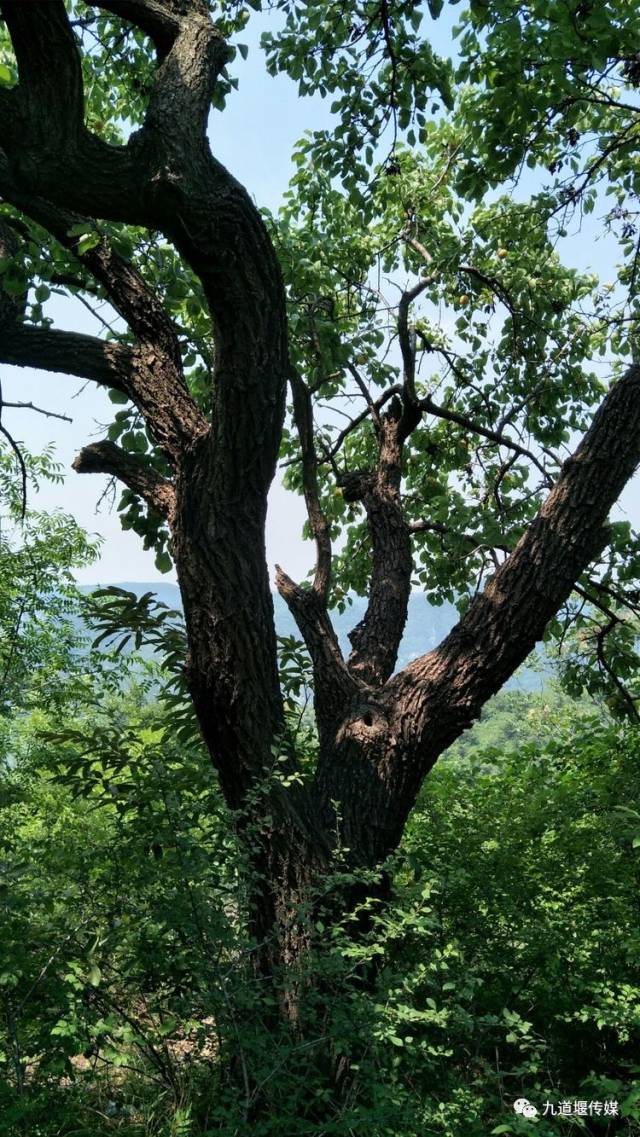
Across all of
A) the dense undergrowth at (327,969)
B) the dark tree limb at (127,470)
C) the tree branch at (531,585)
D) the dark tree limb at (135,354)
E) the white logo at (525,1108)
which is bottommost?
the white logo at (525,1108)

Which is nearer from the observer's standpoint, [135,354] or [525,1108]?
[525,1108]

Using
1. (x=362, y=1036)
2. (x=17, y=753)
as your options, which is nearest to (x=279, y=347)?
(x=362, y=1036)

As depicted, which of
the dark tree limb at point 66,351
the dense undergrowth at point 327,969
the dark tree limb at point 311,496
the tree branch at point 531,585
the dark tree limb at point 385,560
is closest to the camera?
the dense undergrowth at point 327,969

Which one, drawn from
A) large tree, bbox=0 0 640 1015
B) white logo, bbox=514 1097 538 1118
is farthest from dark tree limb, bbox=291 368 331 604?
white logo, bbox=514 1097 538 1118

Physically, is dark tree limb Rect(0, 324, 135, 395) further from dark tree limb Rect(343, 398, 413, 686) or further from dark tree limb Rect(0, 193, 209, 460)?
dark tree limb Rect(343, 398, 413, 686)

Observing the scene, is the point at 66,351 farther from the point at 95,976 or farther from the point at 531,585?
the point at 95,976

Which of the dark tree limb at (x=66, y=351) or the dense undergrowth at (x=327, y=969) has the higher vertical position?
the dark tree limb at (x=66, y=351)

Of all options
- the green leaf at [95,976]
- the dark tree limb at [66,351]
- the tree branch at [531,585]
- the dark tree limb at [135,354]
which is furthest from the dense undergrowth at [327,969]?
the dark tree limb at [66,351]

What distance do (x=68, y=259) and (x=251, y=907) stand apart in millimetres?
3472

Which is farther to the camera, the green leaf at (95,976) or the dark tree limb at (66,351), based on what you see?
the dark tree limb at (66,351)

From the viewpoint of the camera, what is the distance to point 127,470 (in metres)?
4.31

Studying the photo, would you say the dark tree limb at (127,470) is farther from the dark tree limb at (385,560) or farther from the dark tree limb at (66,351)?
the dark tree limb at (385,560)

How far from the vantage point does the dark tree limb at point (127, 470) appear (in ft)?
13.8

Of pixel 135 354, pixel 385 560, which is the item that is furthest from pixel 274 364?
pixel 385 560
